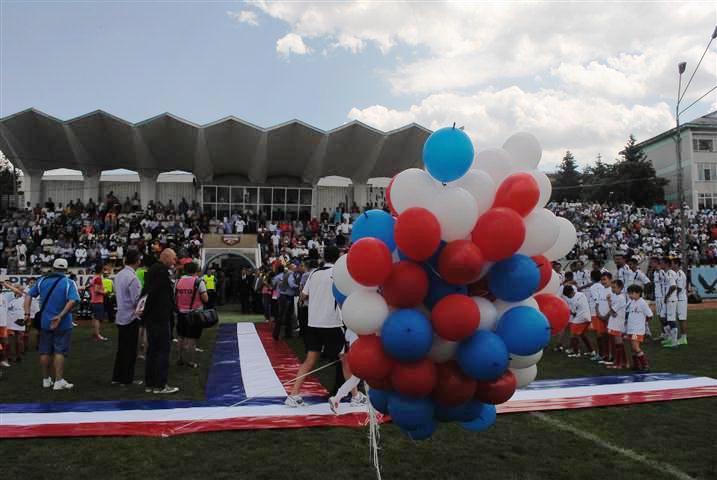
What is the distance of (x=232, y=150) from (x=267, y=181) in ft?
12.5

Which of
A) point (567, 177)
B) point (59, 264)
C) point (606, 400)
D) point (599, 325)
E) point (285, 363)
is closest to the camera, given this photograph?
point (606, 400)

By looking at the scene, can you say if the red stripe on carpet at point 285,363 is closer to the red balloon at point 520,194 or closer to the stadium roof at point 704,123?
the red balloon at point 520,194

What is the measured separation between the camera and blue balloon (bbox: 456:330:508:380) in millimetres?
2992

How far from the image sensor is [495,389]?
3236 millimetres

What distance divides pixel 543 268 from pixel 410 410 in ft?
3.88

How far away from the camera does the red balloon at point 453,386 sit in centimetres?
313

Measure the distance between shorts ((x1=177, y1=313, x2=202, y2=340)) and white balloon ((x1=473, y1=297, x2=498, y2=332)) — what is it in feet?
20.6

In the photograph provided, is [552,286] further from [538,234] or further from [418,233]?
[418,233]

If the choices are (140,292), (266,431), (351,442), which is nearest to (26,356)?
(140,292)

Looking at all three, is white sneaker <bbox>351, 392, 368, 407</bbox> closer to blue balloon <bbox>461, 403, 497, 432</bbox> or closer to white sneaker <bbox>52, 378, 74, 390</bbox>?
blue balloon <bbox>461, 403, 497, 432</bbox>

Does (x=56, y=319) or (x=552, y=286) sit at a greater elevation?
(x=552, y=286)

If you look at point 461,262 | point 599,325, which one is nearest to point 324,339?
point 461,262

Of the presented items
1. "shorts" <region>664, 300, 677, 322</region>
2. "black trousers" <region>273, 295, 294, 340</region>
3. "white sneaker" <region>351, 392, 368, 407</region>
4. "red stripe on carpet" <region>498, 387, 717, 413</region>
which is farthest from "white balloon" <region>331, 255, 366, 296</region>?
"shorts" <region>664, 300, 677, 322</region>

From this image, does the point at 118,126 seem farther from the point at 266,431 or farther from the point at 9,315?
the point at 266,431
